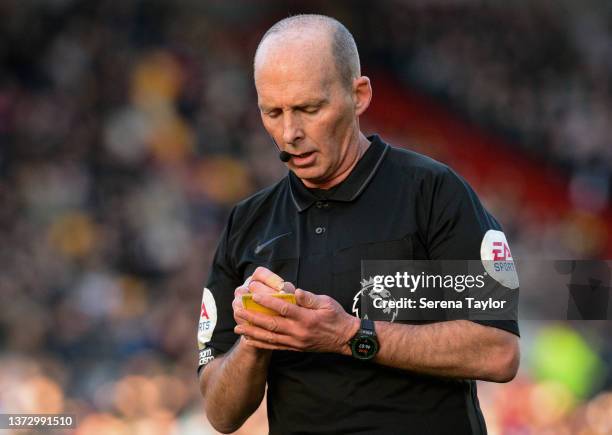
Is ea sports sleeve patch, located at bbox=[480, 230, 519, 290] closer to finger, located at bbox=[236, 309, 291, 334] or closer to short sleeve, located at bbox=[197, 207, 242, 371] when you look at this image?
finger, located at bbox=[236, 309, 291, 334]

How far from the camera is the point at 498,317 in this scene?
8.25ft

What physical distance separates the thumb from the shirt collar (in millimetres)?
412

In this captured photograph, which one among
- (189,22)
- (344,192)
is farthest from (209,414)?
(189,22)

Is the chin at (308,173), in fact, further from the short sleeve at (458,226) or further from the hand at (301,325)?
the hand at (301,325)

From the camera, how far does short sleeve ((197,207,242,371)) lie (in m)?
2.87

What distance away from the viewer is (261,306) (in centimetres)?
236

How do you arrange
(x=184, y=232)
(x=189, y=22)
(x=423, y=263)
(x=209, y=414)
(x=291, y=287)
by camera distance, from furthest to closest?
(x=189, y=22) → (x=184, y=232) → (x=209, y=414) → (x=423, y=263) → (x=291, y=287)

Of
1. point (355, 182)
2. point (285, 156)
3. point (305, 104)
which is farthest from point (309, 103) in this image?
point (355, 182)

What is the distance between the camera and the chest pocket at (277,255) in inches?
106

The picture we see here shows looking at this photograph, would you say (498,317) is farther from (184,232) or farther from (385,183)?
(184,232)

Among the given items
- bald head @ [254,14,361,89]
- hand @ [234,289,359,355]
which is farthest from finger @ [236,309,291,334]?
bald head @ [254,14,361,89]

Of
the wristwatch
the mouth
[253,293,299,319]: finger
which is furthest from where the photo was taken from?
the mouth

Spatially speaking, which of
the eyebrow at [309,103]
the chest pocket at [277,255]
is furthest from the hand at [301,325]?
the eyebrow at [309,103]

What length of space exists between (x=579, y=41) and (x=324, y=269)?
8374mm
